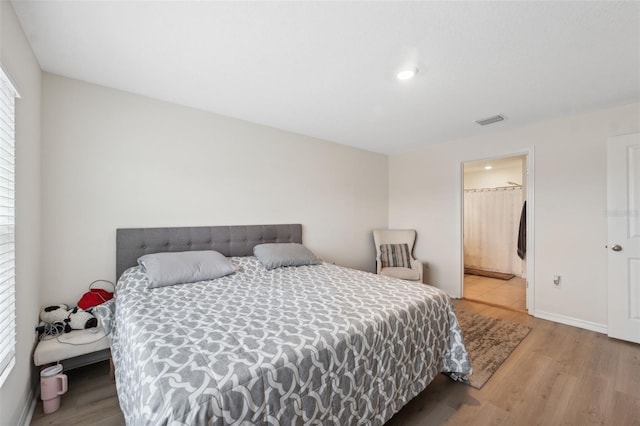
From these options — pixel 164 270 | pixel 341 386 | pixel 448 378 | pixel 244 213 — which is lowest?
pixel 448 378

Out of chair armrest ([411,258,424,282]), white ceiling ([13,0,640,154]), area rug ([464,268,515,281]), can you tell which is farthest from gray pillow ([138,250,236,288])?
area rug ([464,268,515,281])

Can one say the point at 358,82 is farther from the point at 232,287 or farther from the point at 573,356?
the point at 573,356

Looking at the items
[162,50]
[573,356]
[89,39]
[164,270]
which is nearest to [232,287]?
[164,270]

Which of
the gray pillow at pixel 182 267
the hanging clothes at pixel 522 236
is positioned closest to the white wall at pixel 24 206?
the gray pillow at pixel 182 267

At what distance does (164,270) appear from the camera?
6.79 ft

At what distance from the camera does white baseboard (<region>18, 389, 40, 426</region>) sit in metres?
1.50

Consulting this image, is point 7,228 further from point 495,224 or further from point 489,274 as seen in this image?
point 495,224

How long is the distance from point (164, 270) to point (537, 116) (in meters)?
3.98

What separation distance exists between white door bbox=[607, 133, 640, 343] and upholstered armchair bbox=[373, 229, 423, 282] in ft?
6.20

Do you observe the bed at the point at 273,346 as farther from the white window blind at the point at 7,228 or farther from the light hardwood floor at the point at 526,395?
the white window blind at the point at 7,228

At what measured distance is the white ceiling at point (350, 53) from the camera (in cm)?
142

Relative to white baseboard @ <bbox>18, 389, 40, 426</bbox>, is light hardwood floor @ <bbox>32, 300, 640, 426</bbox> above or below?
below

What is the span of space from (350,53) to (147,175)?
2021 millimetres

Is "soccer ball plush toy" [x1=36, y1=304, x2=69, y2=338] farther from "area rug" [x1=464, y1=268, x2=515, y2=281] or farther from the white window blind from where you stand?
"area rug" [x1=464, y1=268, x2=515, y2=281]
